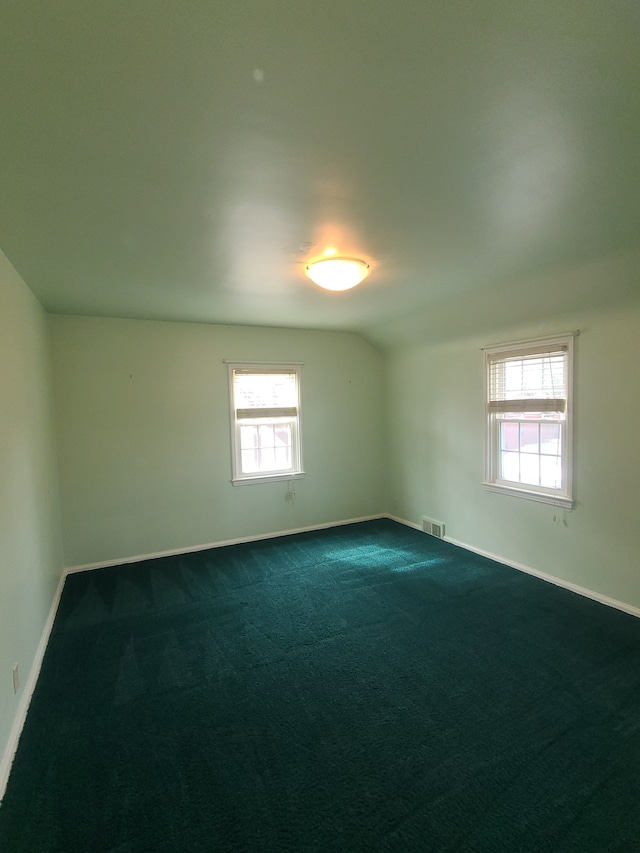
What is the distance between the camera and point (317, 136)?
143 centimetres

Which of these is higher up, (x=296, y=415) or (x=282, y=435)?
(x=296, y=415)

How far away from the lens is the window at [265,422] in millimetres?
4844

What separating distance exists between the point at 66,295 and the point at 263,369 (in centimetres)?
Result: 212

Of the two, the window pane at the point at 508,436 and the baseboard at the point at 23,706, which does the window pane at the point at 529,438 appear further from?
the baseboard at the point at 23,706

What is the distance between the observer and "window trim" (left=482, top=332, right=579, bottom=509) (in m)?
3.46

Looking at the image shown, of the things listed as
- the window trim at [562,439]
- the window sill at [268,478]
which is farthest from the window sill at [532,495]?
the window sill at [268,478]

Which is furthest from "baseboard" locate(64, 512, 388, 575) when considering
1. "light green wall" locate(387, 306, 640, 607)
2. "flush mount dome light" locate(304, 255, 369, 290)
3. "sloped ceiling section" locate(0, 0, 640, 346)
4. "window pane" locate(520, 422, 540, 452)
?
"flush mount dome light" locate(304, 255, 369, 290)

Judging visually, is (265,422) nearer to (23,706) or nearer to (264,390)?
(264,390)

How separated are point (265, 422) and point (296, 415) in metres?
0.40

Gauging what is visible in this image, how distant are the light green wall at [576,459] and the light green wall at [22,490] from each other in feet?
12.7

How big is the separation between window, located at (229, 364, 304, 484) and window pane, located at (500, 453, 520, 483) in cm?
230

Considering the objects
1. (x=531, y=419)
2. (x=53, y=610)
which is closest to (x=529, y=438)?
(x=531, y=419)

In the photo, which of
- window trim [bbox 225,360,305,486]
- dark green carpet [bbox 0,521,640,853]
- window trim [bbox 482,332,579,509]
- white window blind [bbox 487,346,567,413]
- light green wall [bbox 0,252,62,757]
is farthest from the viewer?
window trim [bbox 225,360,305,486]

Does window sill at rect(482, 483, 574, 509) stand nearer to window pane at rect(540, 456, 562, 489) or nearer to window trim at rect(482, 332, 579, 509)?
window trim at rect(482, 332, 579, 509)
